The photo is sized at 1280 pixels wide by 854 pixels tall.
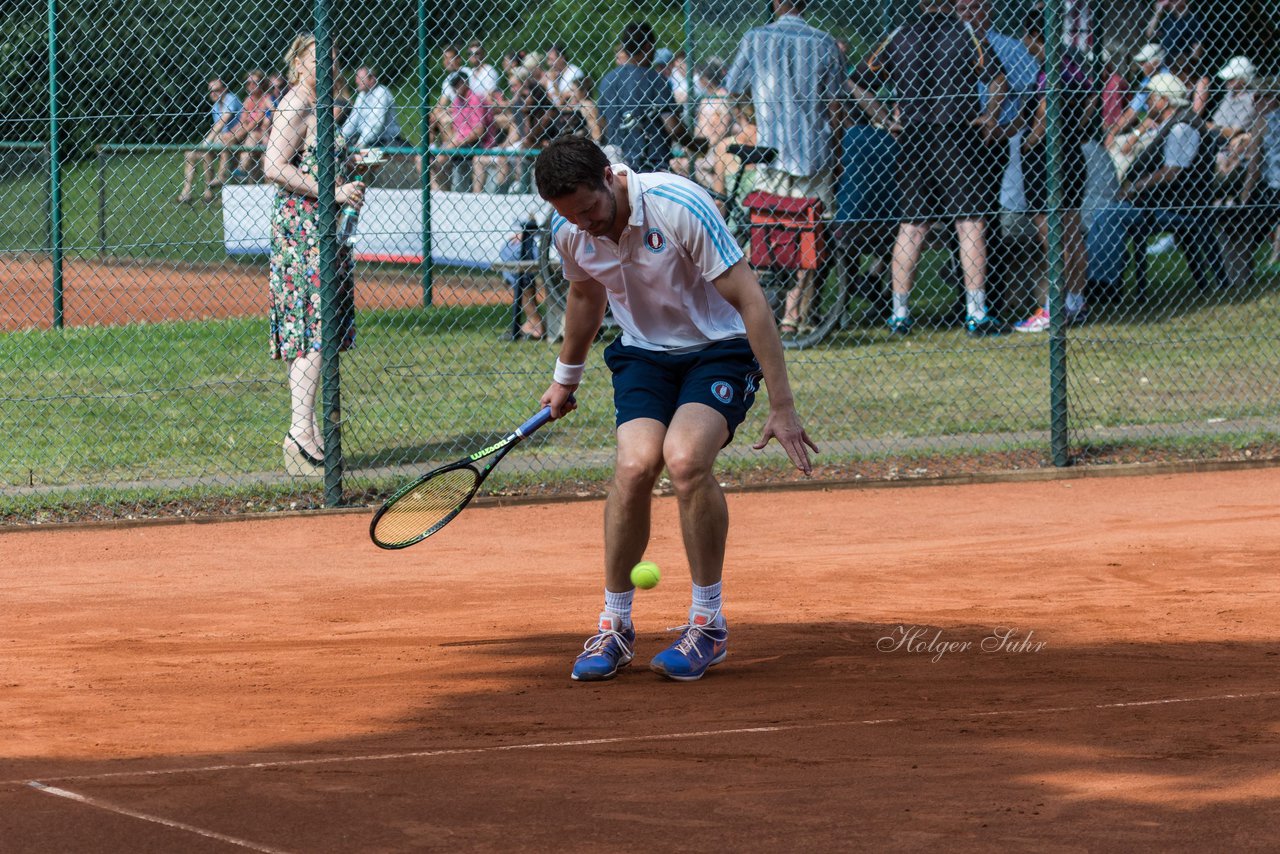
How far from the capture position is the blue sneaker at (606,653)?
5.27 meters

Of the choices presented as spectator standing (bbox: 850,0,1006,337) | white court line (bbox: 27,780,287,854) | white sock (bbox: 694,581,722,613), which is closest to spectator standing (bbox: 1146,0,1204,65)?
spectator standing (bbox: 850,0,1006,337)

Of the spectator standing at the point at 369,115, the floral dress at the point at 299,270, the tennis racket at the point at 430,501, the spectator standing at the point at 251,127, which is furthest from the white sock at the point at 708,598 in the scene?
the spectator standing at the point at 369,115

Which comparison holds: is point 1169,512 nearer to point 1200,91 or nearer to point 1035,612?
point 1035,612

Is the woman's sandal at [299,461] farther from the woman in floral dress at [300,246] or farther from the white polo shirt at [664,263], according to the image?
the white polo shirt at [664,263]

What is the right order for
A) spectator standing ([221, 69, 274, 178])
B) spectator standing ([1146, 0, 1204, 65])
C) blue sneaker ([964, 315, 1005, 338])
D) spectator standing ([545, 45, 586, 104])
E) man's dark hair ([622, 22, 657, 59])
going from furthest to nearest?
spectator standing ([221, 69, 274, 178]) < spectator standing ([1146, 0, 1204, 65]) < spectator standing ([545, 45, 586, 104]) < man's dark hair ([622, 22, 657, 59]) < blue sneaker ([964, 315, 1005, 338])

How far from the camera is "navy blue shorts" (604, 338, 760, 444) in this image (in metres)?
5.24

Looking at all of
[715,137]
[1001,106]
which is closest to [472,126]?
[715,137]

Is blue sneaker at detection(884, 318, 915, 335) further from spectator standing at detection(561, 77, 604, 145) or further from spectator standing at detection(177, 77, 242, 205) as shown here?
spectator standing at detection(177, 77, 242, 205)

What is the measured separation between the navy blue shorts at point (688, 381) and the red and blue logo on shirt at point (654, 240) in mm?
401

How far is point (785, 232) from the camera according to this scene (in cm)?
1155

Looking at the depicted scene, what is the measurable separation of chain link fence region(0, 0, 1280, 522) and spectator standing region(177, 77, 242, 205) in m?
0.05

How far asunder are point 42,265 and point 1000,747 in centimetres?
1119

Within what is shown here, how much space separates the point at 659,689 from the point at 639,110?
7.13 meters

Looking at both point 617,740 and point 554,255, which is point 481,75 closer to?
point 554,255
